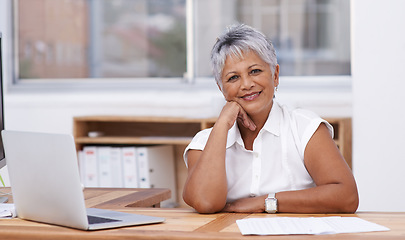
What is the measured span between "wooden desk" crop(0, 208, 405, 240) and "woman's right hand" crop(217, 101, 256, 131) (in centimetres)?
35

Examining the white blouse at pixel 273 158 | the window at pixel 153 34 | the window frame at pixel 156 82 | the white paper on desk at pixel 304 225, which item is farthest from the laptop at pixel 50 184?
the window at pixel 153 34

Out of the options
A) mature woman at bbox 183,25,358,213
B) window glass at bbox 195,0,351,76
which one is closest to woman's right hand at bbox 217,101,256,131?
mature woman at bbox 183,25,358,213

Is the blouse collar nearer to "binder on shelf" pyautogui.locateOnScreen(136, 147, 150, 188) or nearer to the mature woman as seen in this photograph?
the mature woman

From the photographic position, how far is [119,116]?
13.1 feet

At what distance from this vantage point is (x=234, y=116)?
2.04 metres

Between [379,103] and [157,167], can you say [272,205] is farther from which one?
[157,167]

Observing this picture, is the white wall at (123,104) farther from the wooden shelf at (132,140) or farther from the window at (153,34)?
the window at (153,34)

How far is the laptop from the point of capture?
60.2 inches

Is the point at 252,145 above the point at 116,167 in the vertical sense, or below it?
above

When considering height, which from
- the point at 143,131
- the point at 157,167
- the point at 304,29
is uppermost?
the point at 304,29

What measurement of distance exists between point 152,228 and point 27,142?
403 mm

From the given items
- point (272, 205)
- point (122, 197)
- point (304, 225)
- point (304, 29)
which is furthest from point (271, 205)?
point (304, 29)

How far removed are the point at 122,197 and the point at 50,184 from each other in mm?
629

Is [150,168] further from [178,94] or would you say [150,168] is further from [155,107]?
[178,94]
